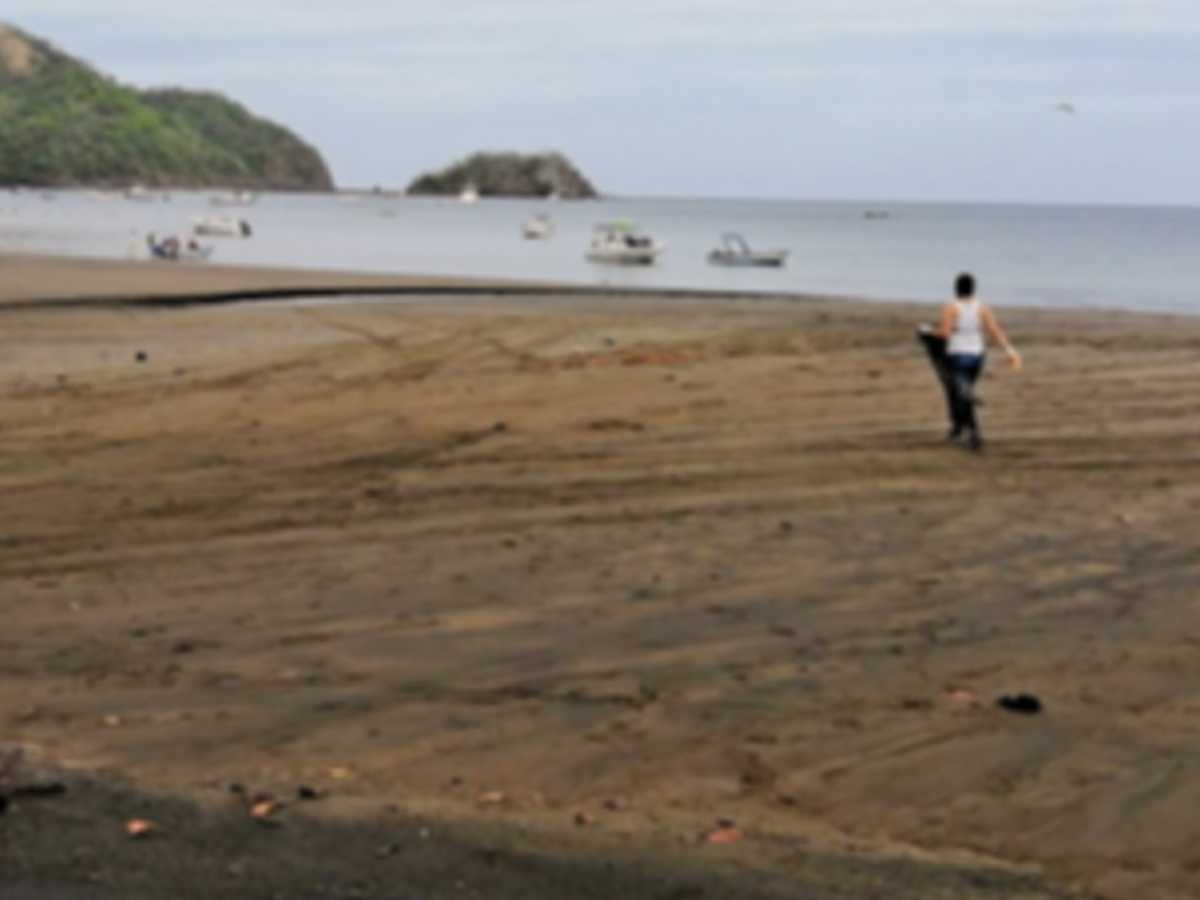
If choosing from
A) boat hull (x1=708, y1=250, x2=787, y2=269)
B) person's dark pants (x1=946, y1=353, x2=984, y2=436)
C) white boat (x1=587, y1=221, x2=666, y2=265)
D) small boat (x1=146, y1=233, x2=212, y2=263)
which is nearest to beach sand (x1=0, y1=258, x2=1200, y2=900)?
person's dark pants (x1=946, y1=353, x2=984, y2=436)

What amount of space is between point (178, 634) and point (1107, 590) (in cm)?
500

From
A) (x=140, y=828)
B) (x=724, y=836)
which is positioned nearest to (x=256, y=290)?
(x=140, y=828)

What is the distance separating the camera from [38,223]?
112 metres

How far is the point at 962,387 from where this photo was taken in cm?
1705

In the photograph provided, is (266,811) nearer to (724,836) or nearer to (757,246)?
(724,836)

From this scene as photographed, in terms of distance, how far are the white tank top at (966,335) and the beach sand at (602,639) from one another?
795mm

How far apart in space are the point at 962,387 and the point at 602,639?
7.46 m

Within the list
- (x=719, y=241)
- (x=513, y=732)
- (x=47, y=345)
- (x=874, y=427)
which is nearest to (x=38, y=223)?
(x=719, y=241)

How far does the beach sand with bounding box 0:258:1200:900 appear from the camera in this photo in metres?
7.18

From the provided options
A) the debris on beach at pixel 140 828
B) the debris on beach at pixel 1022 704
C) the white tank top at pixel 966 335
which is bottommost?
the debris on beach at pixel 140 828

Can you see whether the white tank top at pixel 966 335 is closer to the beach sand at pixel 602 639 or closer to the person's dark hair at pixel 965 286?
the person's dark hair at pixel 965 286

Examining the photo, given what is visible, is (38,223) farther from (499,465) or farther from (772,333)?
(499,465)

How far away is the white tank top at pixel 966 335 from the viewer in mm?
17203

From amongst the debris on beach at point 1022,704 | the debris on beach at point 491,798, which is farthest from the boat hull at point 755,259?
the debris on beach at point 491,798
